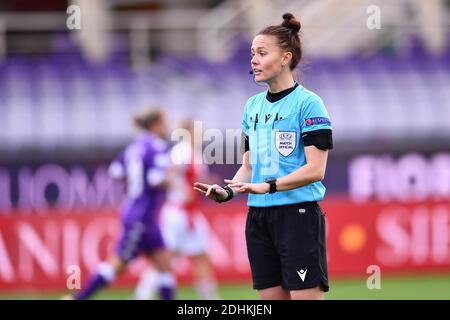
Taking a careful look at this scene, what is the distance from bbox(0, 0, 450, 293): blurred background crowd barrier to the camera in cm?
1315

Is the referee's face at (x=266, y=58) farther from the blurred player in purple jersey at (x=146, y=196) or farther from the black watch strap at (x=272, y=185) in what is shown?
the blurred player in purple jersey at (x=146, y=196)

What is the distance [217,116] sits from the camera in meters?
14.6

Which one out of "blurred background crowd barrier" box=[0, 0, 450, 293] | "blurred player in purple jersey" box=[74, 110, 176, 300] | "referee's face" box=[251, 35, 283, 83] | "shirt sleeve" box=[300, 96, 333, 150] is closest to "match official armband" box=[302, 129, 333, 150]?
"shirt sleeve" box=[300, 96, 333, 150]

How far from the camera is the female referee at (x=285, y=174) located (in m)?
5.64

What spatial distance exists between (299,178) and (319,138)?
0.24 metres

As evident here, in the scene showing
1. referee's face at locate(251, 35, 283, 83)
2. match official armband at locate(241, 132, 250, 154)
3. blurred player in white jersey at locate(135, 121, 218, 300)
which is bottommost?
blurred player in white jersey at locate(135, 121, 218, 300)

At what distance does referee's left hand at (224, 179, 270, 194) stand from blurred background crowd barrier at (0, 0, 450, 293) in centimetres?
682

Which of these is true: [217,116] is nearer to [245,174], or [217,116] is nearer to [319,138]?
[245,174]

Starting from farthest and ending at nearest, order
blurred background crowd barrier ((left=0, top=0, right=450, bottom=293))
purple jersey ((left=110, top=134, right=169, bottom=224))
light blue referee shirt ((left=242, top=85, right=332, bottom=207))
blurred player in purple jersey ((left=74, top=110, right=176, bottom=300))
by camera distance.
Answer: blurred background crowd barrier ((left=0, top=0, right=450, bottom=293))
purple jersey ((left=110, top=134, right=169, bottom=224))
blurred player in purple jersey ((left=74, top=110, right=176, bottom=300))
light blue referee shirt ((left=242, top=85, right=332, bottom=207))

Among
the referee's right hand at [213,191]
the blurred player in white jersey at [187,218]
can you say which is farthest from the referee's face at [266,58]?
the blurred player in white jersey at [187,218]

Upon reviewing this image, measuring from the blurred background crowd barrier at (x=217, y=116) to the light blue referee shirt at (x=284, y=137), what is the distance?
21.3ft

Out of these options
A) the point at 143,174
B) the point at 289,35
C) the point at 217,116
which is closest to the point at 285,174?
the point at 289,35

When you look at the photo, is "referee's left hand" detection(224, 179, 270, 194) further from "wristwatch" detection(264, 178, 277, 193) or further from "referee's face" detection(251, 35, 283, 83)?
"referee's face" detection(251, 35, 283, 83)
